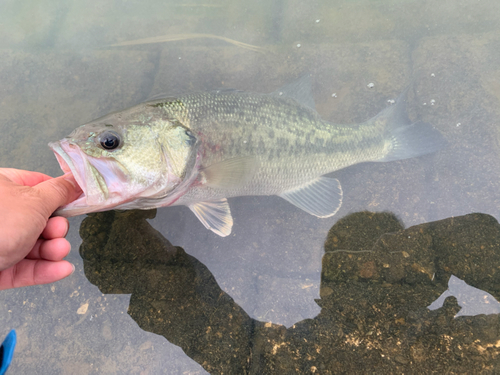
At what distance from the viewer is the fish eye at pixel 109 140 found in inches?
62.2

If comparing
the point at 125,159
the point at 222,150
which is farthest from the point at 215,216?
the point at 125,159

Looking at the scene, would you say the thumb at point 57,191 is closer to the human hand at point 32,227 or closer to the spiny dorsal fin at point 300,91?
the human hand at point 32,227

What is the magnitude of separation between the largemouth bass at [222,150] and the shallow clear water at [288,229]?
0.81 ft

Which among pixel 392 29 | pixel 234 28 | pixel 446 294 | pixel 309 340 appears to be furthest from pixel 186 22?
pixel 446 294

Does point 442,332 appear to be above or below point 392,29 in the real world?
below

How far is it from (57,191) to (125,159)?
0.39m

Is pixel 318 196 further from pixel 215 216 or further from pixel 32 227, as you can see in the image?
pixel 32 227

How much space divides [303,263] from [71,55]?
353 centimetres

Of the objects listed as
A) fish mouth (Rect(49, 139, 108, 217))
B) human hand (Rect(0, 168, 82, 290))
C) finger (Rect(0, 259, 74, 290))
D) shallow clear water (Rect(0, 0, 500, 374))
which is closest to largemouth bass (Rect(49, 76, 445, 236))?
fish mouth (Rect(49, 139, 108, 217))

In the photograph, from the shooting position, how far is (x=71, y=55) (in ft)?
10.4

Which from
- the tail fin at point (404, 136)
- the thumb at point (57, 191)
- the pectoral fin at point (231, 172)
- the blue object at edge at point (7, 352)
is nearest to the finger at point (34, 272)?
the blue object at edge at point (7, 352)

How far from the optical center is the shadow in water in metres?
1.79

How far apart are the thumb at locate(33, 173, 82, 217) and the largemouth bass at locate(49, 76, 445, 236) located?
0.08 meters

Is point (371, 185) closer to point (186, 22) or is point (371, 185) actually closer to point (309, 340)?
point (309, 340)
